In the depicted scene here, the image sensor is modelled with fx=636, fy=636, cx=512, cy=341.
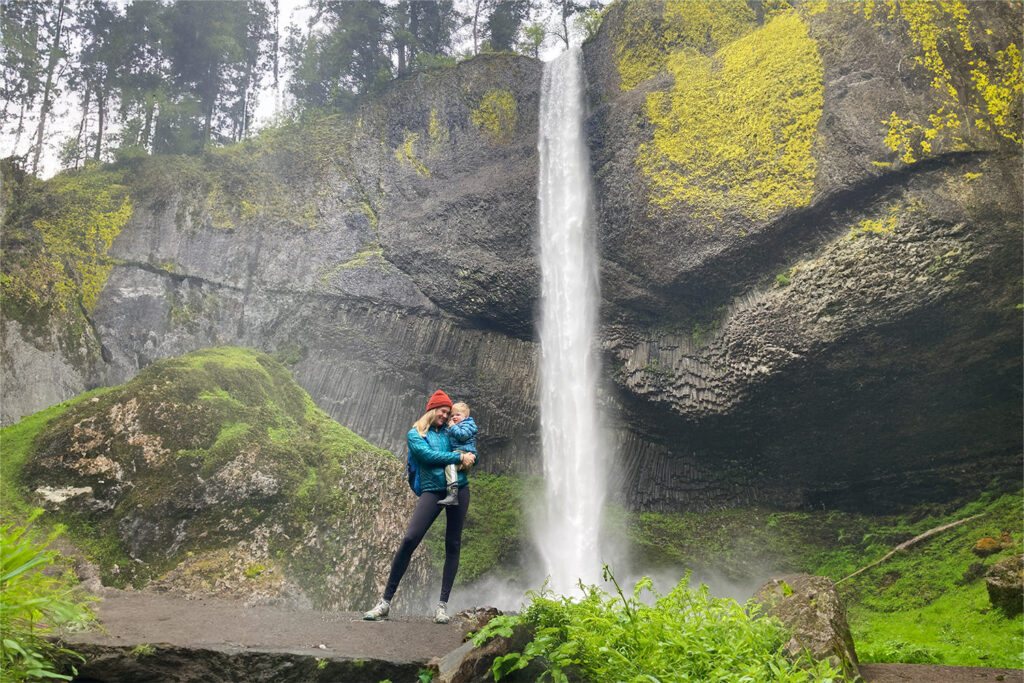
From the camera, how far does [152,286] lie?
55.0ft

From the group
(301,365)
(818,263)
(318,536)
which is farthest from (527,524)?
(818,263)

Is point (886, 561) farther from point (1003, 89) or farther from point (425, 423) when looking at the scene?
point (425, 423)

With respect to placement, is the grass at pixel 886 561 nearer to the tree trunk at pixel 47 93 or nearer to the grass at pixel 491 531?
the grass at pixel 491 531

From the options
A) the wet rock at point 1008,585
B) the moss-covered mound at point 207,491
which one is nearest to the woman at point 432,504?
the moss-covered mound at point 207,491

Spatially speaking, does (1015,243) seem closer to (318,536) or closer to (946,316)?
(946,316)

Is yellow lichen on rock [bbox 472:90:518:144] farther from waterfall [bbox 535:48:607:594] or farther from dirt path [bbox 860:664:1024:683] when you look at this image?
dirt path [bbox 860:664:1024:683]

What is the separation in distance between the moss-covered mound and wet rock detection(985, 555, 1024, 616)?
928 centimetres

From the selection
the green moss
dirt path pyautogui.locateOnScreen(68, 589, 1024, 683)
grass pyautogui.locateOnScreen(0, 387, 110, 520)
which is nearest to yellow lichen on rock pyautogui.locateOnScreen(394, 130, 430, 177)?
grass pyautogui.locateOnScreen(0, 387, 110, 520)

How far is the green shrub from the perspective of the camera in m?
3.36

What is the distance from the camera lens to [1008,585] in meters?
9.17

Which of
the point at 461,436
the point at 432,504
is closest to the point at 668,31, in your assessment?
the point at 461,436

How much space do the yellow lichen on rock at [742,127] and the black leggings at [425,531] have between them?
10.1 meters

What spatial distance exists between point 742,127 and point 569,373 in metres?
6.84

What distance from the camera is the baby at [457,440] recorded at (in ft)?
18.9
